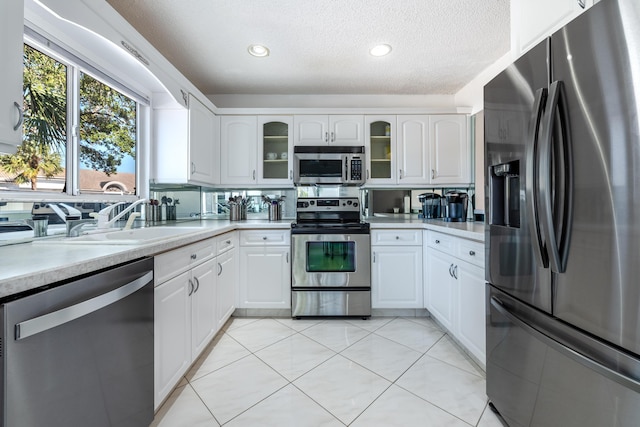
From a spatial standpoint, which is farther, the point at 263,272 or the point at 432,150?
the point at 432,150

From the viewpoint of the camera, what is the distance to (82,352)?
0.82 metres

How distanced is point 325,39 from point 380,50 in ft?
1.61

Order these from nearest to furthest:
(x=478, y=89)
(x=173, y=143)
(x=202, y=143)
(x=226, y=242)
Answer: (x=226, y=242) → (x=173, y=143) → (x=202, y=143) → (x=478, y=89)

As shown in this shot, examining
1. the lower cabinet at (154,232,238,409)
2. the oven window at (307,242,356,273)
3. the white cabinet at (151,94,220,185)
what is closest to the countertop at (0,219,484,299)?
the lower cabinet at (154,232,238,409)

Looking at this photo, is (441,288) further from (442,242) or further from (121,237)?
(121,237)

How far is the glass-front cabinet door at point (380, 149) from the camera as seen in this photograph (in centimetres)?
296

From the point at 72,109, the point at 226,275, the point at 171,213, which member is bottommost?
the point at 226,275

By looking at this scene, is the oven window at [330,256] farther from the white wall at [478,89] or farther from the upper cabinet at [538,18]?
the white wall at [478,89]

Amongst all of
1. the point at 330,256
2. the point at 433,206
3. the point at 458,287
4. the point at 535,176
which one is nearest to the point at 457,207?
the point at 433,206

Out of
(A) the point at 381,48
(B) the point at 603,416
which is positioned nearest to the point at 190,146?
(A) the point at 381,48

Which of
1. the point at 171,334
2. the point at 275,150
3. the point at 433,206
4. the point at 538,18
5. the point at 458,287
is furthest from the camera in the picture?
the point at 275,150

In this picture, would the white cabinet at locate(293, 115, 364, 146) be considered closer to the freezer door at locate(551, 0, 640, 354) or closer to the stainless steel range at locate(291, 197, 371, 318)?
the stainless steel range at locate(291, 197, 371, 318)

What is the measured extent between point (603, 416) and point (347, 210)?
2208 mm

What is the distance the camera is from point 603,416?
789 mm
